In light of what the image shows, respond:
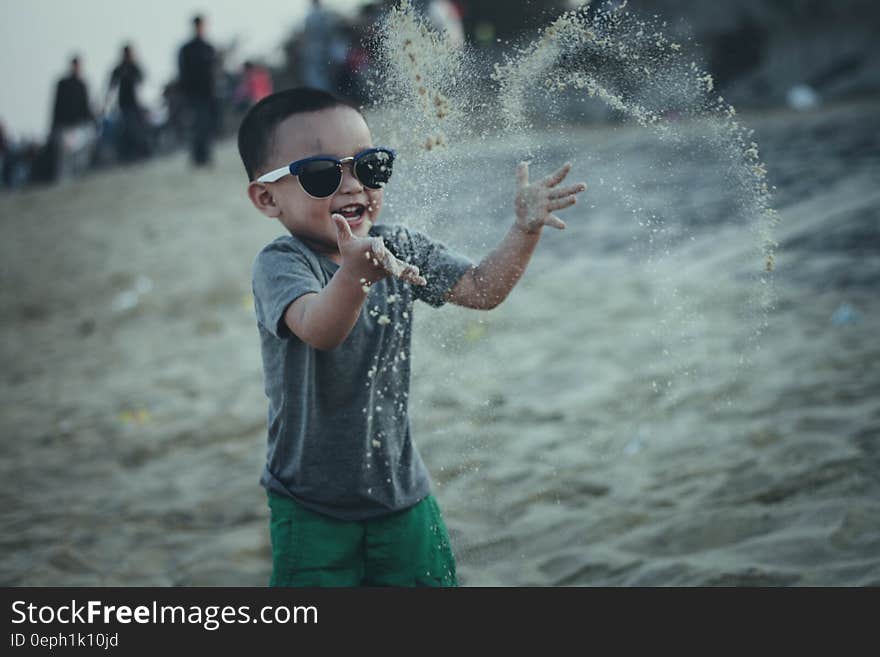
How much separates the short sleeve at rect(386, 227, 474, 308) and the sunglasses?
216 mm

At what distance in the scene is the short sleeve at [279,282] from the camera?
1.86 m

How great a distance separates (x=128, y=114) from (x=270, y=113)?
12146 millimetres

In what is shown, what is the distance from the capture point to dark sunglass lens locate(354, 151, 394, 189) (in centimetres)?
193

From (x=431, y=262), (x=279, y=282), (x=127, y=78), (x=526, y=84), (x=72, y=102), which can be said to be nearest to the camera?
(x=279, y=282)

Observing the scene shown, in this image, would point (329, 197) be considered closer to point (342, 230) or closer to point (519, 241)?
point (342, 230)

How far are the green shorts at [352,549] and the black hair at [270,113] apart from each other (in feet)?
2.56

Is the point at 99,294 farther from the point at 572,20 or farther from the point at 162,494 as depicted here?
the point at 572,20

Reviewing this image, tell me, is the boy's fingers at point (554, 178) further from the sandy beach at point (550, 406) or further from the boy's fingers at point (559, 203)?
the sandy beach at point (550, 406)

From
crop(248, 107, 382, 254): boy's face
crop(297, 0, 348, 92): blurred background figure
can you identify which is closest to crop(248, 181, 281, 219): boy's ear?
crop(248, 107, 382, 254): boy's face

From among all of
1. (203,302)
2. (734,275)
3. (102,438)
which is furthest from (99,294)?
(734,275)

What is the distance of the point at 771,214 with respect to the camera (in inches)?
89.5

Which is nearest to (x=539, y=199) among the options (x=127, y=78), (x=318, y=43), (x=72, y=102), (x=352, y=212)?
(x=352, y=212)

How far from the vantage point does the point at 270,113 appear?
2012mm

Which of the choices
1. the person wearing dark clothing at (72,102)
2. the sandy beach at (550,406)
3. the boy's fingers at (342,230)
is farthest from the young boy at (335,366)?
the person wearing dark clothing at (72,102)
